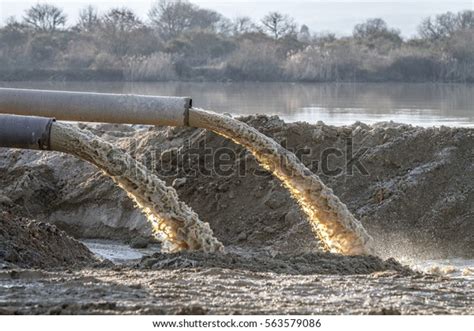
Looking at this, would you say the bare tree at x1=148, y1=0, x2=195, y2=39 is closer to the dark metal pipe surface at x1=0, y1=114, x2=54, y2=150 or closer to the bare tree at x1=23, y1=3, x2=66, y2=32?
the bare tree at x1=23, y1=3, x2=66, y2=32

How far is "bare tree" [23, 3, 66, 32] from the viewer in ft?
109

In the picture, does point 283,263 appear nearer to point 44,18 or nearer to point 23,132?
point 23,132

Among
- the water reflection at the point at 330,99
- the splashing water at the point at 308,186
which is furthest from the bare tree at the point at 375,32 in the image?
the splashing water at the point at 308,186

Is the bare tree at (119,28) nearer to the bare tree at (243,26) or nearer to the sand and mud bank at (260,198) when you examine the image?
the bare tree at (243,26)

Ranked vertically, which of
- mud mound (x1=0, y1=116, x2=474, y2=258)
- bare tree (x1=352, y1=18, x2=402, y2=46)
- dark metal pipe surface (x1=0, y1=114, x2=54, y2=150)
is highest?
bare tree (x1=352, y1=18, x2=402, y2=46)

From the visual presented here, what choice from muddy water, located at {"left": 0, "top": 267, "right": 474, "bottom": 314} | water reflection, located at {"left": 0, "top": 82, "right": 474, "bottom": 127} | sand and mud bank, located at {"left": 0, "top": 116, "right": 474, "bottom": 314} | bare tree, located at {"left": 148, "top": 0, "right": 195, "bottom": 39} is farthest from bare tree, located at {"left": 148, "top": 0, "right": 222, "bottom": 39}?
muddy water, located at {"left": 0, "top": 267, "right": 474, "bottom": 314}

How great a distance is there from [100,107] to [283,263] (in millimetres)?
2450

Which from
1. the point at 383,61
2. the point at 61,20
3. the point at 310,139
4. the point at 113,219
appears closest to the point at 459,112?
the point at 310,139

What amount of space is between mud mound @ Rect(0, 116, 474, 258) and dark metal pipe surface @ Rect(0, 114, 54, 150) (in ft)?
10.8

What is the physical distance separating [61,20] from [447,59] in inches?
456

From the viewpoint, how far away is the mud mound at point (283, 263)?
7.45 meters

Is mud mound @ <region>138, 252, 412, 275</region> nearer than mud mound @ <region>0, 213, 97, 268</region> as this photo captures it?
Yes

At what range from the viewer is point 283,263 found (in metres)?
7.85

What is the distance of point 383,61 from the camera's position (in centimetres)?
3259
